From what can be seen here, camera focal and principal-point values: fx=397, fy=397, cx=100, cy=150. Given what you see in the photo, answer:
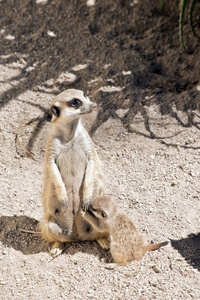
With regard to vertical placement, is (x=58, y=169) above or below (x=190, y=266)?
above

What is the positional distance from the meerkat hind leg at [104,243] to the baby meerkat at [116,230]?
92 millimetres

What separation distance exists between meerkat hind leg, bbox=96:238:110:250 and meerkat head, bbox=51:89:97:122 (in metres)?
0.92

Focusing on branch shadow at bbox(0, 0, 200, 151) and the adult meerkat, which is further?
branch shadow at bbox(0, 0, 200, 151)

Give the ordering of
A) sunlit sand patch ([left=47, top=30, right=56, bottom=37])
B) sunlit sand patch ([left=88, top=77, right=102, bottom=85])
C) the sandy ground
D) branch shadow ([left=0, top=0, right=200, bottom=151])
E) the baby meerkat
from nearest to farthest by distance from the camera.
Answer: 1. the sandy ground
2. the baby meerkat
3. branch shadow ([left=0, top=0, right=200, bottom=151])
4. sunlit sand patch ([left=88, top=77, right=102, bottom=85])
5. sunlit sand patch ([left=47, top=30, right=56, bottom=37])

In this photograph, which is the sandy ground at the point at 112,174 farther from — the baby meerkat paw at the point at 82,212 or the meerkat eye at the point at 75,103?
the meerkat eye at the point at 75,103

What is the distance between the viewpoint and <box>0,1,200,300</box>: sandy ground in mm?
2609

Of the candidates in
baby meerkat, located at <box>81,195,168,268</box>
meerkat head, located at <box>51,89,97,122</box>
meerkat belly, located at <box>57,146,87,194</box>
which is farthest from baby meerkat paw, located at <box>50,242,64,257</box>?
meerkat head, located at <box>51,89,97,122</box>

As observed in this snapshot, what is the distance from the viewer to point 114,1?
5.09 m

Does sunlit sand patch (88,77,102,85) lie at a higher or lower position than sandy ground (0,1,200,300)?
higher

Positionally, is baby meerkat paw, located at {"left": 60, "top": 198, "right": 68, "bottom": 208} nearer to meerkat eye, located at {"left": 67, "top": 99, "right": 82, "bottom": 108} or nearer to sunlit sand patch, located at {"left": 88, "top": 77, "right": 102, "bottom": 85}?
meerkat eye, located at {"left": 67, "top": 99, "right": 82, "bottom": 108}

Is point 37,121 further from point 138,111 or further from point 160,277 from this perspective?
point 160,277

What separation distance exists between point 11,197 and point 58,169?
26.6 inches

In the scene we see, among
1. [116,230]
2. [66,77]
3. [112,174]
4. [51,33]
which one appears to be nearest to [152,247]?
[116,230]

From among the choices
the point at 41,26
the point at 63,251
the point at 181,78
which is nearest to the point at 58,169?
the point at 63,251
